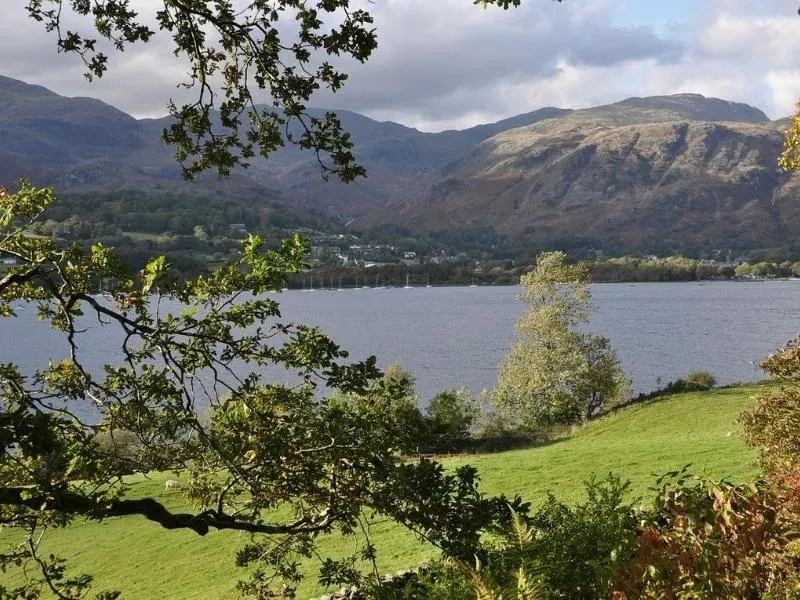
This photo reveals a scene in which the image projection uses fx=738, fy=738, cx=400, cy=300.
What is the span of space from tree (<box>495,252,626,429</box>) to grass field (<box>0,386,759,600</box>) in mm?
9003

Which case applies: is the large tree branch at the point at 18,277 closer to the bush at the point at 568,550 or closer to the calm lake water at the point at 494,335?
the bush at the point at 568,550

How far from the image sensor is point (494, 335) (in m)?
98.8

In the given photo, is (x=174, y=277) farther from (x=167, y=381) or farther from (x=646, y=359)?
(x=646, y=359)

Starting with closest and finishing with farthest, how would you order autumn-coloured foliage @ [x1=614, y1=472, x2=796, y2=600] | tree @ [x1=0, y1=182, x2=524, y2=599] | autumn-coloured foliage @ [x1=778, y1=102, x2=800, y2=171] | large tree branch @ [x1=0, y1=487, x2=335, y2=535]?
autumn-coloured foliage @ [x1=614, y1=472, x2=796, y2=600], large tree branch @ [x1=0, y1=487, x2=335, y2=535], tree @ [x1=0, y1=182, x2=524, y2=599], autumn-coloured foliage @ [x1=778, y1=102, x2=800, y2=171]

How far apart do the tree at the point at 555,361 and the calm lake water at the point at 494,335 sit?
1731 cm

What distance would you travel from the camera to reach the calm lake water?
70812 mm

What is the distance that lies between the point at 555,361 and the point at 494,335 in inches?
2200

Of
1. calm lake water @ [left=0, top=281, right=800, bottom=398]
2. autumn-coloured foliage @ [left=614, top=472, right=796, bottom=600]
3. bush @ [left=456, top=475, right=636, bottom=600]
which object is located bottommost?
calm lake water @ [left=0, top=281, right=800, bottom=398]

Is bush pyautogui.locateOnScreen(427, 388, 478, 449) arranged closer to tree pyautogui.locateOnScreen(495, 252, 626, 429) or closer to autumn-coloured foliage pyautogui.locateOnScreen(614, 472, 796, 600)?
tree pyautogui.locateOnScreen(495, 252, 626, 429)

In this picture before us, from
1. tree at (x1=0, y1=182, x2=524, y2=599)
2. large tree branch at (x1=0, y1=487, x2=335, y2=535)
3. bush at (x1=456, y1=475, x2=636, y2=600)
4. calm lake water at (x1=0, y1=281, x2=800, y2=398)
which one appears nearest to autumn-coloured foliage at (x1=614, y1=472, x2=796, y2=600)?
bush at (x1=456, y1=475, x2=636, y2=600)

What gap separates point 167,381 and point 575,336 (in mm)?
40288

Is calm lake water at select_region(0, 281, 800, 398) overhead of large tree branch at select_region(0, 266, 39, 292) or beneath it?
beneath

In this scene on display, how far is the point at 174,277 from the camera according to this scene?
609 centimetres

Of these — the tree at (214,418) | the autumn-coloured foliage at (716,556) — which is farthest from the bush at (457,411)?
the autumn-coloured foliage at (716,556)
